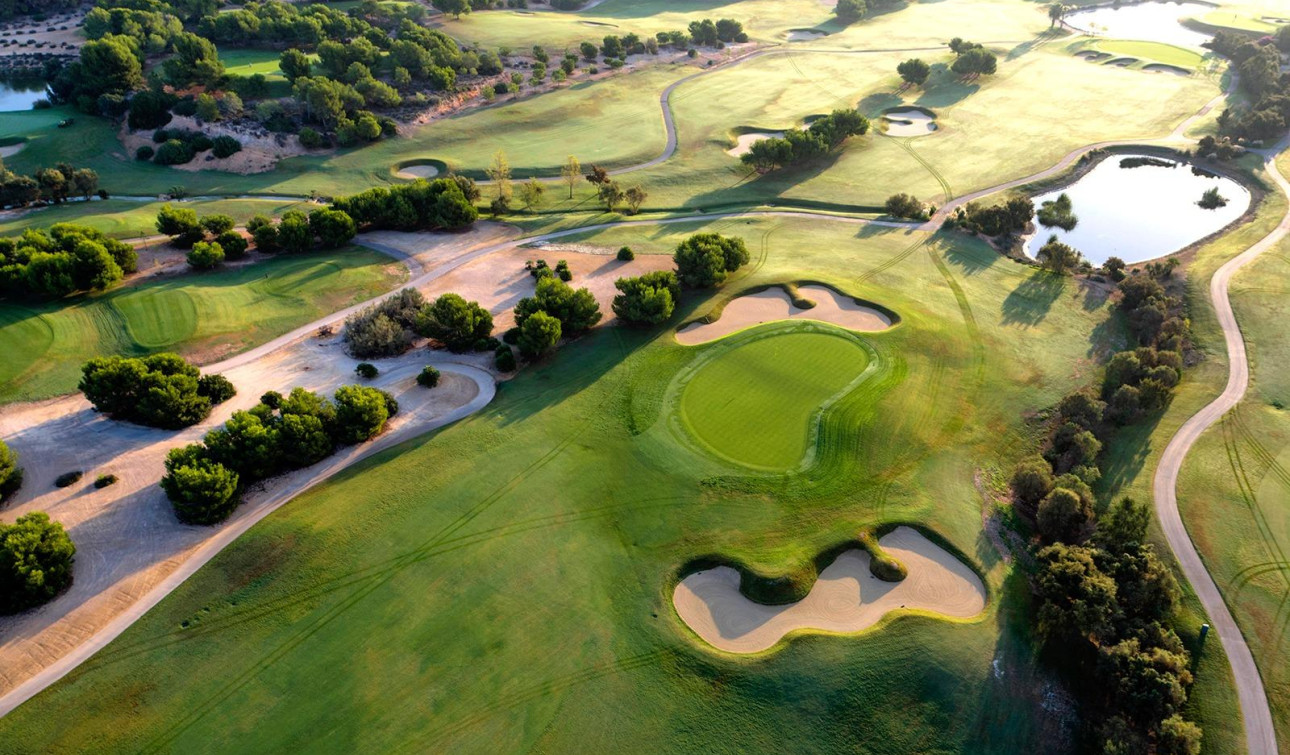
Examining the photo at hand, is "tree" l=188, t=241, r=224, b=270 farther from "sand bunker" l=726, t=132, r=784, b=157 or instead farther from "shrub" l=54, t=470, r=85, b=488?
"sand bunker" l=726, t=132, r=784, b=157

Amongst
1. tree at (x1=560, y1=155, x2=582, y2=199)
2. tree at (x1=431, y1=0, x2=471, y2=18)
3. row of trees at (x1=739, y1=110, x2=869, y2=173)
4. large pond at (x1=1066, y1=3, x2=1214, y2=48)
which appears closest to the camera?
tree at (x1=560, y1=155, x2=582, y2=199)

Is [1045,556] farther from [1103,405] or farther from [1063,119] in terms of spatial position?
[1063,119]

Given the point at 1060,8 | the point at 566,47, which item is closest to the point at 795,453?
the point at 566,47

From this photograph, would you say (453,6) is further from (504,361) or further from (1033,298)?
(1033,298)

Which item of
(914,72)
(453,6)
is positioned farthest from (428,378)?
(453,6)

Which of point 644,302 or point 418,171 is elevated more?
point 418,171

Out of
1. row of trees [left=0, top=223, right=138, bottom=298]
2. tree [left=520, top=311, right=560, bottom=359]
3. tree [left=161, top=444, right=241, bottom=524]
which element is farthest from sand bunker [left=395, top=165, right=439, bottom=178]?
tree [left=161, top=444, right=241, bottom=524]
